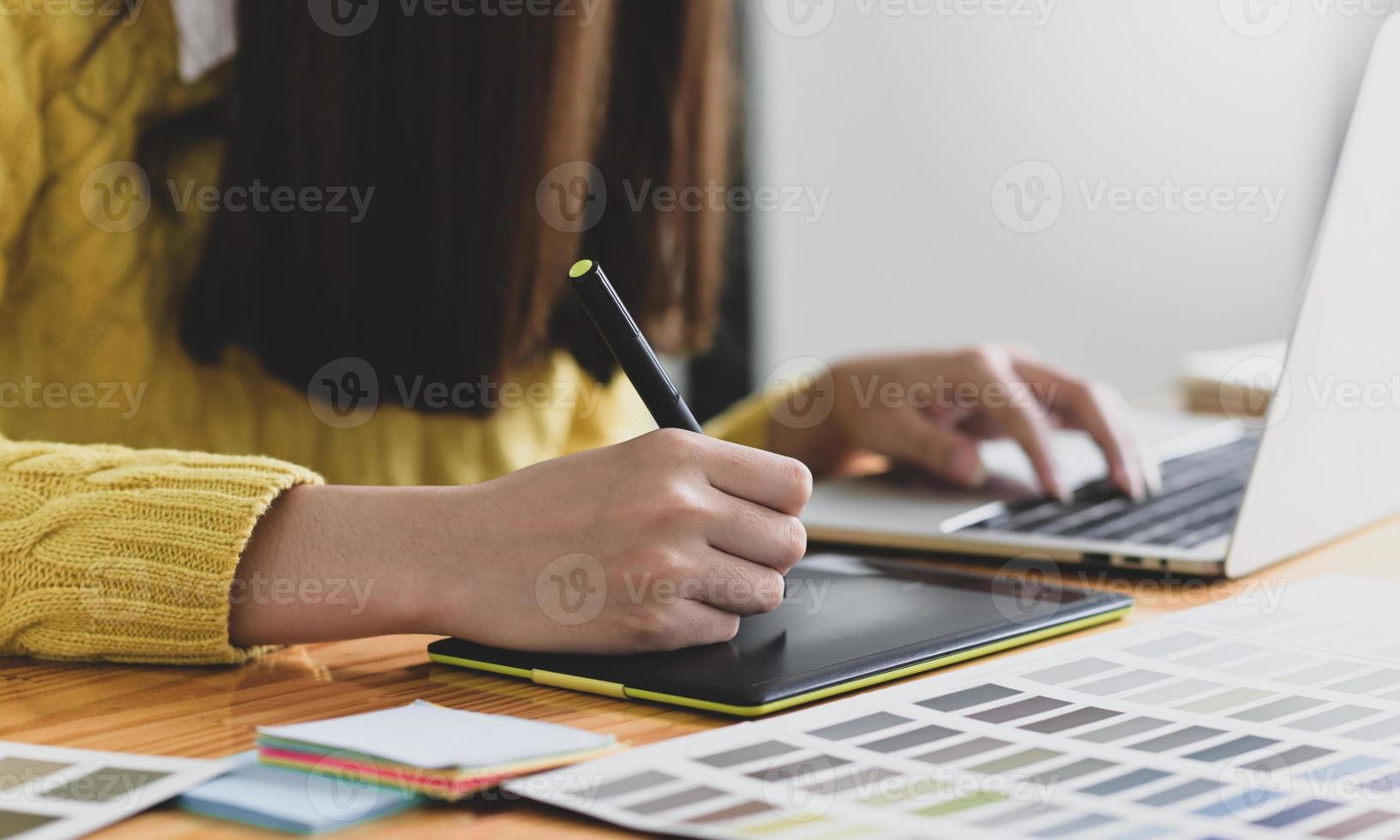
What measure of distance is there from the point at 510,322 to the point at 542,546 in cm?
46

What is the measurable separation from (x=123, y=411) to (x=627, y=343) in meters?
0.49

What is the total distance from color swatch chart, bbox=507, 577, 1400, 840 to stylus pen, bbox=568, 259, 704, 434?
20 cm

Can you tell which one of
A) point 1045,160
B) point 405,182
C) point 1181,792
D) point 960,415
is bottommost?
point 1181,792

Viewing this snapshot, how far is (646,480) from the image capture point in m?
0.64

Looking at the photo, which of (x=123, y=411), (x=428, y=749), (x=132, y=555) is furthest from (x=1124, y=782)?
(x=123, y=411)

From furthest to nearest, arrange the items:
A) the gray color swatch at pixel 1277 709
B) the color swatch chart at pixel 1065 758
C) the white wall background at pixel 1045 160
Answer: the white wall background at pixel 1045 160 → the gray color swatch at pixel 1277 709 → the color swatch chart at pixel 1065 758

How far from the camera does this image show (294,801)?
0.44 metres

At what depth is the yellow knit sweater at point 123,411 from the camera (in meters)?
0.66

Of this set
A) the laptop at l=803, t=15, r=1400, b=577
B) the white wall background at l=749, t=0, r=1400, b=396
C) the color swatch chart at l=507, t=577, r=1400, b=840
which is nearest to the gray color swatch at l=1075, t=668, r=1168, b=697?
the color swatch chart at l=507, t=577, r=1400, b=840

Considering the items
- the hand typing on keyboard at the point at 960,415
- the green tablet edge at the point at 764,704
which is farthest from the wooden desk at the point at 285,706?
the hand typing on keyboard at the point at 960,415

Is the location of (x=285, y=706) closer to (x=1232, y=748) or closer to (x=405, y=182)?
(x=1232, y=748)

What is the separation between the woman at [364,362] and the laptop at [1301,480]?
2.4 inches

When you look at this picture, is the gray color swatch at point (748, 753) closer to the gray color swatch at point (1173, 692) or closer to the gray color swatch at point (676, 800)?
the gray color swatch at point (676, 800)

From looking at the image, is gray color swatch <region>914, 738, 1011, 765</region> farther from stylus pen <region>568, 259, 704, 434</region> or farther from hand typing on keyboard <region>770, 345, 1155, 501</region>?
hand typing on keyboard <region>770, 345, 1155, 501</region>
